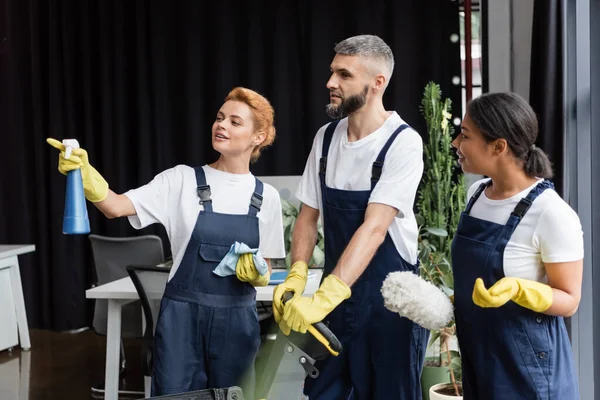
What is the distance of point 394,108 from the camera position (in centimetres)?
601

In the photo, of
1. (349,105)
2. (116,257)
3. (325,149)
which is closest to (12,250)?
(116,257)

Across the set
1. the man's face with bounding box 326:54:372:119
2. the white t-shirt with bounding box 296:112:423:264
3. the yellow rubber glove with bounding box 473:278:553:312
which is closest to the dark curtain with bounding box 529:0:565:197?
the white t-shirt with bounding box 296:112:423:264

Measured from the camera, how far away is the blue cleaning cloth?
2.62 metres

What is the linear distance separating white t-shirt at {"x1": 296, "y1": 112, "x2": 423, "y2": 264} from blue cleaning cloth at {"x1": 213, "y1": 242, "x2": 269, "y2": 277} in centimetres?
30

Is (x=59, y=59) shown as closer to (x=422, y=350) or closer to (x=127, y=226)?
(x=127, y=226)

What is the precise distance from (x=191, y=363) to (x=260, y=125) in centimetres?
84

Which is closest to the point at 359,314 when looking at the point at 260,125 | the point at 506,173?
the point at 506,173

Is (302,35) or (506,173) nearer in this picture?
(506,173)

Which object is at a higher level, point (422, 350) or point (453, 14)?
point (453, 14)

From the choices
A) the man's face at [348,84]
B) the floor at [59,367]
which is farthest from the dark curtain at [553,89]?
the floor at [59,367]

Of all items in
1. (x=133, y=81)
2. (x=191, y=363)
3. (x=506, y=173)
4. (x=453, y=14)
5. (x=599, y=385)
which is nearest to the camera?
(x=506, y=173)

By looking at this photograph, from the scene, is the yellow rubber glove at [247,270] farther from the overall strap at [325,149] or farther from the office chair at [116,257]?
the office chair at [116,257]

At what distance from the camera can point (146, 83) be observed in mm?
6410

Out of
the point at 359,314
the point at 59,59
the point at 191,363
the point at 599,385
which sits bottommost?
the point at 599,385
